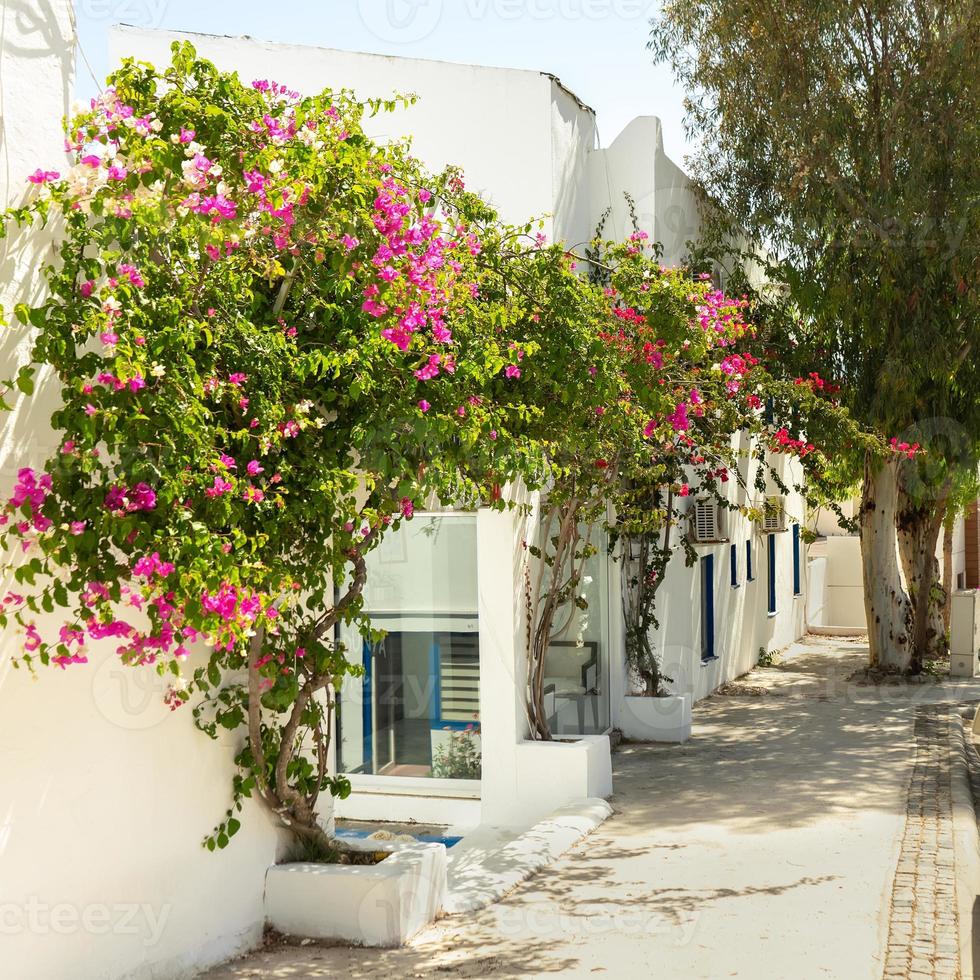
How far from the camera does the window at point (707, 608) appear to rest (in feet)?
50.3

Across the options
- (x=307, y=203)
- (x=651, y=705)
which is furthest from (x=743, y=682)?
(x=307, y=203)

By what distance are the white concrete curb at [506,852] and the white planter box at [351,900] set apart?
1.85ft

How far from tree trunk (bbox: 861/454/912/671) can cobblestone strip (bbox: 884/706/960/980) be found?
5.47 m

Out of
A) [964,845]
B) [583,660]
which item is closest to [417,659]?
[583,660]

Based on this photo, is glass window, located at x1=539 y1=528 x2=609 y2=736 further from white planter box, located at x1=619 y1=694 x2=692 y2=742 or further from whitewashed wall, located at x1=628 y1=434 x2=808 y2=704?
whitewashed wall, located at x1=628 y1=434 x2=808 y2=704

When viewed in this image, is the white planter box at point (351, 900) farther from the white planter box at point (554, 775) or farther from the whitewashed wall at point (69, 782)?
the white planter box at point (554, 775)

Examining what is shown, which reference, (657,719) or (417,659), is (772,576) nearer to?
(657,719)

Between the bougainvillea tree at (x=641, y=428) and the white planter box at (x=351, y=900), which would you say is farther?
the bougainvillea tree at (x=641, y=428)

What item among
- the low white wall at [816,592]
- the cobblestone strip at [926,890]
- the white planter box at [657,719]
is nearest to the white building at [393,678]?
the white planter box at [657,719]

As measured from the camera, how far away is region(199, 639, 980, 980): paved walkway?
5.71 metres

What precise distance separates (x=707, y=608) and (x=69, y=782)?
1153 cm

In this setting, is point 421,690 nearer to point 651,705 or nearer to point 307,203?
point 651,705

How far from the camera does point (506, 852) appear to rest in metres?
7.85

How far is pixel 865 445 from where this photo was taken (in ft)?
40.3
